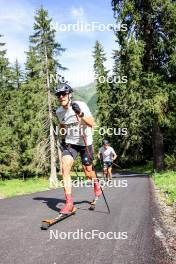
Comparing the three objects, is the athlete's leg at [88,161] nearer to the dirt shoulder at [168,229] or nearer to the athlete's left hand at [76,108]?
the athlete's left hand at [76,108]

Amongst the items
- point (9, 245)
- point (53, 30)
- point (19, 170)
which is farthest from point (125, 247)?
point (19, 170)

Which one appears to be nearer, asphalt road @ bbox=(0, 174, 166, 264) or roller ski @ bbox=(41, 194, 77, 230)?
asphalt road @ bbox=(0, 174, 166, 264)

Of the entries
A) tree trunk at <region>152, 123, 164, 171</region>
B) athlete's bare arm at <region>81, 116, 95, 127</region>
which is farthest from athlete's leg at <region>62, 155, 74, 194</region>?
tree trunk at <region>152, 123, 164, 171</region>

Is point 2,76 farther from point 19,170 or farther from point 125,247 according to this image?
point 125,247

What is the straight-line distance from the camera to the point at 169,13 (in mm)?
22578

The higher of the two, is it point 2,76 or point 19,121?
point 2,76

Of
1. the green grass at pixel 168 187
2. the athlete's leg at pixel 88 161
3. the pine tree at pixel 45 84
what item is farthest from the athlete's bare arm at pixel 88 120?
the pine tree at pixel 45 84

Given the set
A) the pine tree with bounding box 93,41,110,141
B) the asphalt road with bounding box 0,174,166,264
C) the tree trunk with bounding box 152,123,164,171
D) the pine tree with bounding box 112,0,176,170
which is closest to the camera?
the asphalt road with bounding box 0,174,166,264

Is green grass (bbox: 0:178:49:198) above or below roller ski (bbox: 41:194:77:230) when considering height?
below

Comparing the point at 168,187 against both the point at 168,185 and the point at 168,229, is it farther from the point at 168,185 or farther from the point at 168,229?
the point at 168,229

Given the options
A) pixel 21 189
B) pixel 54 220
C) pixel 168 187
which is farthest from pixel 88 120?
pixel 21 189

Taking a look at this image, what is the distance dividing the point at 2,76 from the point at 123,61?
2738 centimetres

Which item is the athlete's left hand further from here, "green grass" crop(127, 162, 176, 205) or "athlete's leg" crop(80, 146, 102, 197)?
"green grass" crop(127, 162, 176, 205)

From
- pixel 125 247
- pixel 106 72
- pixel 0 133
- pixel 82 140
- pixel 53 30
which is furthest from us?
pixel 106 72
